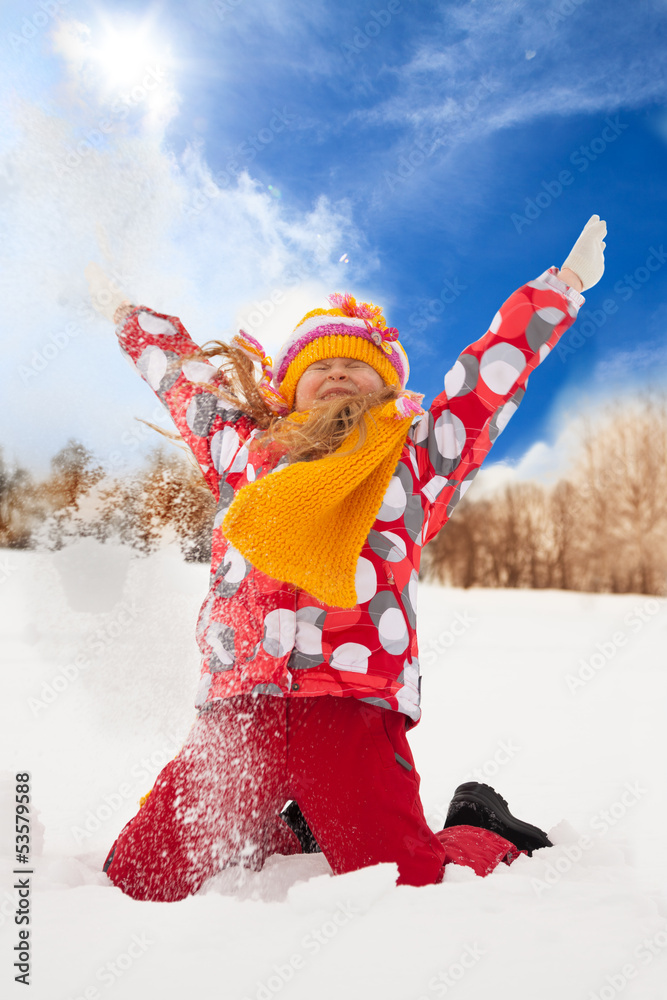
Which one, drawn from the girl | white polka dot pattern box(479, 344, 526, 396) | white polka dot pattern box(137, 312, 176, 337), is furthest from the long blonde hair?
white polka dot pattern box(479, 344, 526, 396)

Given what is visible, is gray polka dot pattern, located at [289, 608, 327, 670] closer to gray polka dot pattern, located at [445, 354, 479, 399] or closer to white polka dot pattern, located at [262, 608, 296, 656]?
white polka dot pattern, located at [262, 608, 296, 656]

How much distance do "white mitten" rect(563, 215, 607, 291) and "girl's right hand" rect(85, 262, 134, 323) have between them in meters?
1.02

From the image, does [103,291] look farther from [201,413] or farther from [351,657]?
[351,657]

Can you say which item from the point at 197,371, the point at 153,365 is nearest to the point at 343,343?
the point at 197,371

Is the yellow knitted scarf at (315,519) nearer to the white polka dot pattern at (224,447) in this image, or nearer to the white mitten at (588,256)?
the white polka dot pattern at (224,447)

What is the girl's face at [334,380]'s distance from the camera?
1.44 metres

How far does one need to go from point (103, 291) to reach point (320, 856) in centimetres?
134

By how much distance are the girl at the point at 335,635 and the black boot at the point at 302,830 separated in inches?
1.9

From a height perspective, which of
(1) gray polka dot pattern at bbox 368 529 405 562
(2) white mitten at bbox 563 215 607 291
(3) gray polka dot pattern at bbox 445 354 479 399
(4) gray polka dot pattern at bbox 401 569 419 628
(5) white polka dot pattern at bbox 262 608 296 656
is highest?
(2) white mitten at bbox 563 215 607 291

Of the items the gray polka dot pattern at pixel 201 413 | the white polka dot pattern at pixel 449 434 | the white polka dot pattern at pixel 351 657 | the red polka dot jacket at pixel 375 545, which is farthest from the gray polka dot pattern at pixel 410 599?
the gray polka dot pattern at pixel 201 413

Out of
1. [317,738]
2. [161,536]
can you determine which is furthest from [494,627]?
[317,738]

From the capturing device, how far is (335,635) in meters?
1.13

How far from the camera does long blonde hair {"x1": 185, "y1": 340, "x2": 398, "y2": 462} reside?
128 centimetres

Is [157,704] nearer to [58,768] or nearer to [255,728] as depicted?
[58,768]
